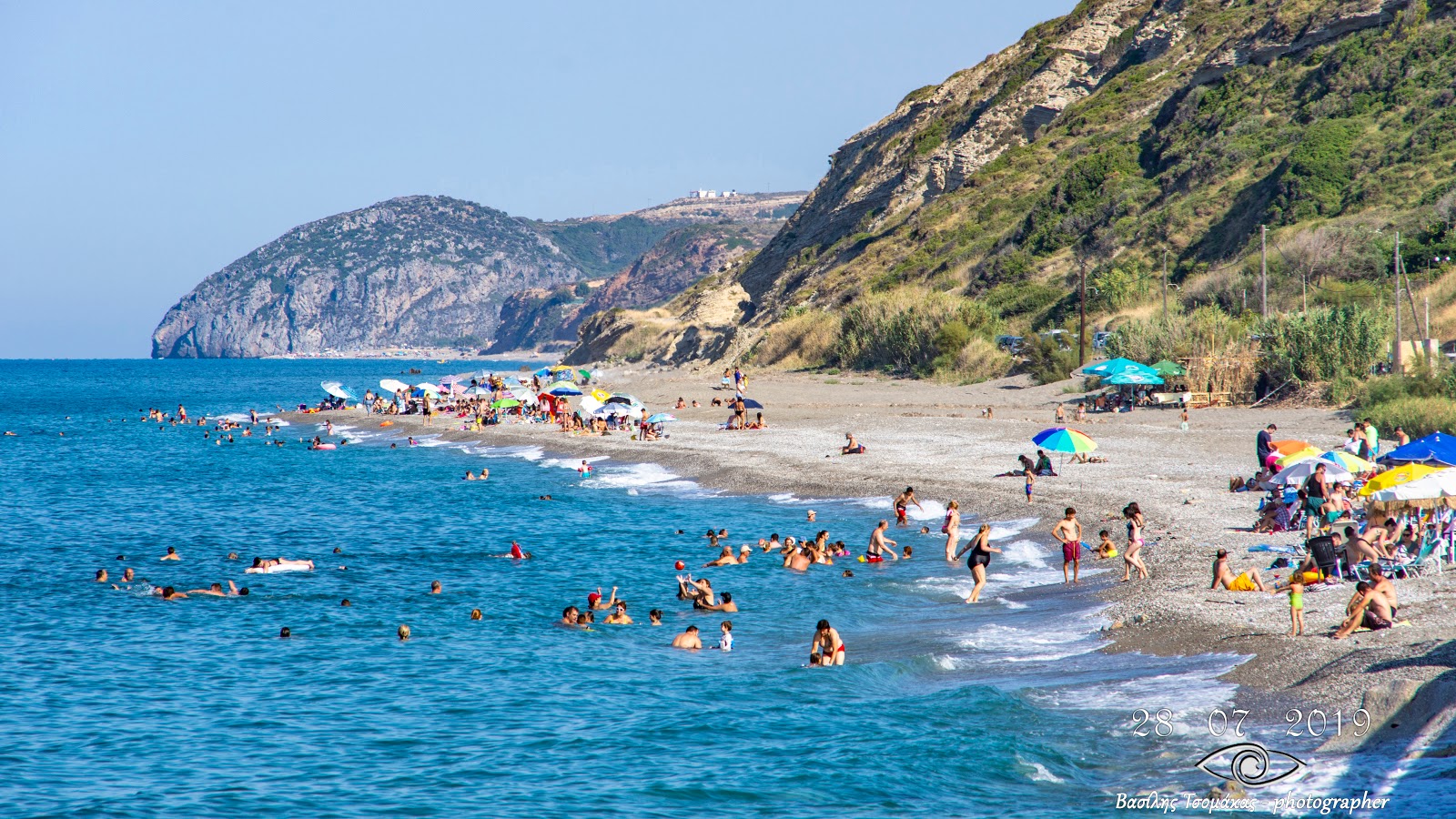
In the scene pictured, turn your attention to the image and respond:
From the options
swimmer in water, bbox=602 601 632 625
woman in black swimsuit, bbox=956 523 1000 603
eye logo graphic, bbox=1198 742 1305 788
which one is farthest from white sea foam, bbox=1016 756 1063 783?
swimmer in water, bbox=602 601 632 625

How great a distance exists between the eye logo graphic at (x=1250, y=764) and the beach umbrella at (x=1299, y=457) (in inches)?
388

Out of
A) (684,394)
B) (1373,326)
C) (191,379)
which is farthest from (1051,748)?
(191,379)

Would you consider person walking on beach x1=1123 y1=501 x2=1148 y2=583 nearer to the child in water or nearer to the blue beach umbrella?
the child in water

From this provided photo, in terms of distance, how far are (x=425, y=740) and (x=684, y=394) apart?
1797 inches

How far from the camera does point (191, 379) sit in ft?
468

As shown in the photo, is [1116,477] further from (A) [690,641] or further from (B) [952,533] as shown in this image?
(A) [690,641]

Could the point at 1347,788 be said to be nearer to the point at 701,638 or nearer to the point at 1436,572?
the point at 1436,572

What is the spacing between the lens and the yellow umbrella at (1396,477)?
50.8ft

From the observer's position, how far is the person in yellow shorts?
15555 mm

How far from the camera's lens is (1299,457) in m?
19.4

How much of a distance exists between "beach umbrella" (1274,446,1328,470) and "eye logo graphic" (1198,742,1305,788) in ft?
32.3

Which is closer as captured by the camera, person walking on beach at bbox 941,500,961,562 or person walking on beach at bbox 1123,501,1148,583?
Result: person walking on beach at bbox 1123,501,1148,583

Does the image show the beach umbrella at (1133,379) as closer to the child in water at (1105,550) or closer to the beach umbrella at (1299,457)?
the beach umbrella at (1299,457)

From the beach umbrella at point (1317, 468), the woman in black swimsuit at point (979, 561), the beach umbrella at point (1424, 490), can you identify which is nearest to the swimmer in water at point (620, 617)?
→ the woman in black swimsuit at point (979, 561)
